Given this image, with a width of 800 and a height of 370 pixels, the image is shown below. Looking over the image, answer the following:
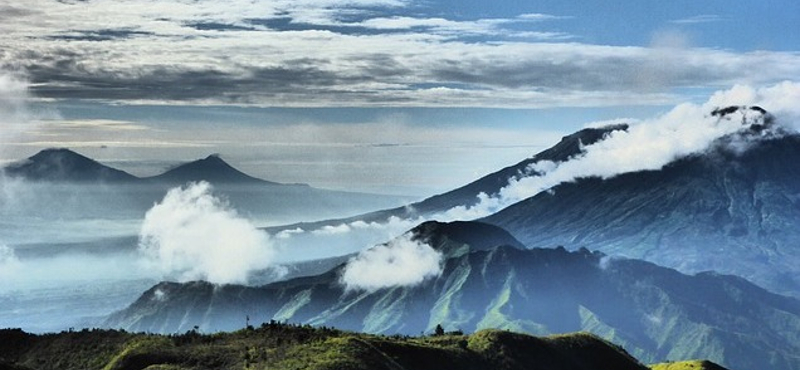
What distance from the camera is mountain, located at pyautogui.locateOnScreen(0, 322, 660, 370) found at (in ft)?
399

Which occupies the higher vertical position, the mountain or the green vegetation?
the mountain

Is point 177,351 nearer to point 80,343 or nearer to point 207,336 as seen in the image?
point 207,336

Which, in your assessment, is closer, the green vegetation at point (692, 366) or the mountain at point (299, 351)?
the mountain at point (299, 351)

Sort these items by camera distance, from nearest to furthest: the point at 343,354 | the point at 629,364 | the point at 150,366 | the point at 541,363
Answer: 1. the point at 150,366
2. the point at 343,354
3. the point at 541,363
4. the point at 629,364

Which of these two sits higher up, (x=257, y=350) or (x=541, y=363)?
(x=257, y=350)

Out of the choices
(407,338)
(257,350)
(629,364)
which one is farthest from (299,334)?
(629,364)

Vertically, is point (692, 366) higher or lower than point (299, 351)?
lower

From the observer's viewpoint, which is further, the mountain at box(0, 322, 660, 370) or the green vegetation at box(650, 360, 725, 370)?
the green vegetation at box(650, 360, 725, 370)

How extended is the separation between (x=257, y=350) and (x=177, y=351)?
9.24 metres

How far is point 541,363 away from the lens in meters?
147

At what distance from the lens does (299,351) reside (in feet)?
412

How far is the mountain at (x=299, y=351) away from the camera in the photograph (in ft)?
399

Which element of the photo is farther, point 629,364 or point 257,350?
point 629,364

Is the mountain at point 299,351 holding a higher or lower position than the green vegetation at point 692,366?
higher
